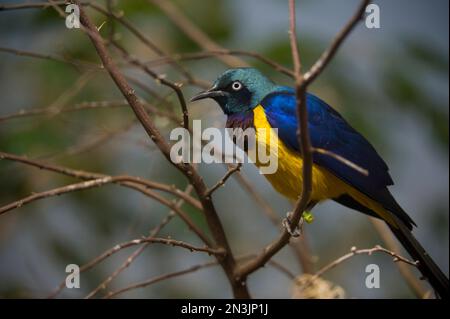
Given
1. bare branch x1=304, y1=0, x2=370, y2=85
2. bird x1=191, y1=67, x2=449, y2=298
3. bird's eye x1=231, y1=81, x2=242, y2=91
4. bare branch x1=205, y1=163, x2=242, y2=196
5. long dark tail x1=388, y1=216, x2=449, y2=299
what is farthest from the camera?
bird's eye x1=231, y1=81, x2=242, y2=91

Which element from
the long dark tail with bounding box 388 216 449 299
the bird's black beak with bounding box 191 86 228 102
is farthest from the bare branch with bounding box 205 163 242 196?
the long dark tail with bounding box 388 216 449 299

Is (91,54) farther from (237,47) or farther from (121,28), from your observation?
(237,47)

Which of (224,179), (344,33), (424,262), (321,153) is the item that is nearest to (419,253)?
(424,262)

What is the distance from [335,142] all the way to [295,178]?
0.27 m

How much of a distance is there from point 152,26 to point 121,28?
0.22 metres

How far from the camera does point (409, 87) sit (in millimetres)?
4336

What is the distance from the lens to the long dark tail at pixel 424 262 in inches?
116

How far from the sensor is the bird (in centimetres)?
309

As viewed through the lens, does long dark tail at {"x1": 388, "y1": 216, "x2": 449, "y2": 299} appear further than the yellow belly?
No

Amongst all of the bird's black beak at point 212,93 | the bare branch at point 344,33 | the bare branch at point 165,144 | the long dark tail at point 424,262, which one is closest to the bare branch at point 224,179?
the bare branch at point 165,144

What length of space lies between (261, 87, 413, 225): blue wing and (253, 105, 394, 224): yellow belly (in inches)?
1.7

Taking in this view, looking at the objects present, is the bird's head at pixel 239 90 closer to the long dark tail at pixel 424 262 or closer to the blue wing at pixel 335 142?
the blue wing at pixel 335 142

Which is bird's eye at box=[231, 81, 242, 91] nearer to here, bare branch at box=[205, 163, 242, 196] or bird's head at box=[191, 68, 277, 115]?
bird's head at box=[191, 68, 277, 115]
